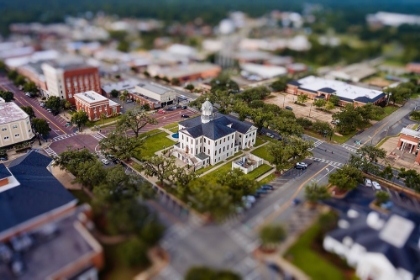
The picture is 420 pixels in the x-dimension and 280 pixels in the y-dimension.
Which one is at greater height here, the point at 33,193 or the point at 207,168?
the point at 33,193

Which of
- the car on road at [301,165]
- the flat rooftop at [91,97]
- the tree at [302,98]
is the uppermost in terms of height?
the flat rooftop at [91,97]

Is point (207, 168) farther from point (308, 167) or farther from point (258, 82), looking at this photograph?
point (258, 82)

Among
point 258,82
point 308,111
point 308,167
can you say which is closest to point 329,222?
point 308,167

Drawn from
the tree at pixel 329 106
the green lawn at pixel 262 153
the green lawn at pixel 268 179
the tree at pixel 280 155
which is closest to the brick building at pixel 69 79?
the green lawn at pixel 262 153

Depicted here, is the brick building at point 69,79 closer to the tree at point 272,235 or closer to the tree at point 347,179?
the tree at point 347,179

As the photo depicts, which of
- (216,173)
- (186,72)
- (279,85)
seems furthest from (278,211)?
(186,72)

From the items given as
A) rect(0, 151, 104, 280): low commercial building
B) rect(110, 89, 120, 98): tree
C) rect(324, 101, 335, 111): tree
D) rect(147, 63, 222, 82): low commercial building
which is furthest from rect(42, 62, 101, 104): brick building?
rect(324, 101, 335, 111): tree

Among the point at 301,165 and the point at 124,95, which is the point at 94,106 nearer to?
the point at 124,95
